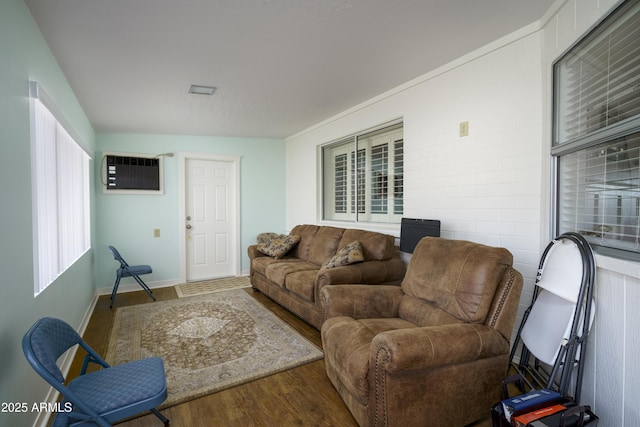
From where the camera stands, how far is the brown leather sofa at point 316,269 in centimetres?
309

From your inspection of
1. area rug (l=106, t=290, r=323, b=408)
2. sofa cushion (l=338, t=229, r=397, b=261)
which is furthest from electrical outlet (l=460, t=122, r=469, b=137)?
area rug (l=106, t=290, r=323, b=408)

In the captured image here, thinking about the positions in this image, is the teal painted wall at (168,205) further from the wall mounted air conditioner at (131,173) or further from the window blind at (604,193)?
the window blind at (604,193)

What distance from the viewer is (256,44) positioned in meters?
2.40

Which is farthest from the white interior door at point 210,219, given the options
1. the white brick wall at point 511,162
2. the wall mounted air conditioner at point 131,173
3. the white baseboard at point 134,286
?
the white brick wall at point 511,162

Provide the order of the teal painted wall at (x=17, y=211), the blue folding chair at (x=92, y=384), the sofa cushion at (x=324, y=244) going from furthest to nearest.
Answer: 1. the sofa cushion at (x=324, y=244)
2. the teal painted wall at (x=17, y=211)
3. the blue folding chair at (x=92, y=384)

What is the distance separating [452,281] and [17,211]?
2.45m

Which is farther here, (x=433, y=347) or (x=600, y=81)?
(x=600, y=81)

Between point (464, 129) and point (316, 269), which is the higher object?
point (464, 129)

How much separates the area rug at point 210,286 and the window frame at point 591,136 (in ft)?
13.8

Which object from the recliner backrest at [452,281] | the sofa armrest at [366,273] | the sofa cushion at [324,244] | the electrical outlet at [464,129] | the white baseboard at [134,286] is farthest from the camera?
the white baseboard at [134,286]

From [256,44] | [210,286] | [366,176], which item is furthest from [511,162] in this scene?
[210,286]

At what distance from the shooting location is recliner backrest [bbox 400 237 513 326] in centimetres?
183

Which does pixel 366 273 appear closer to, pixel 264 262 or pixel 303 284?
pixel 303 284

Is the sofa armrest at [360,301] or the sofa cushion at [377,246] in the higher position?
the sofa cushion at [377,246]
